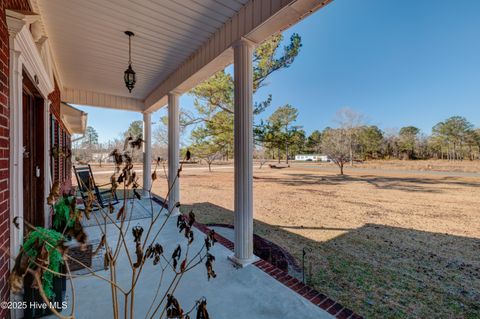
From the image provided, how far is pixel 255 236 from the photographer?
443 centimetres

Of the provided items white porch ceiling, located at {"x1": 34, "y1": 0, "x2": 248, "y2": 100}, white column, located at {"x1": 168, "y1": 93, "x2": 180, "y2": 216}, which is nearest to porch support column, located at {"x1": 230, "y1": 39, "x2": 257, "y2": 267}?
white porch ceiling, located at {"x1": 34, "y1": 0, "x2": 248, "y2": 100}

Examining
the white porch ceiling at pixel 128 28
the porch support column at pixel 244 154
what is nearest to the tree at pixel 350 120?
the white porch ceiling at pixel 128 28

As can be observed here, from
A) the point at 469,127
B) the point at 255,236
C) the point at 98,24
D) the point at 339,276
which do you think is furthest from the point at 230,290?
the point at 469,127

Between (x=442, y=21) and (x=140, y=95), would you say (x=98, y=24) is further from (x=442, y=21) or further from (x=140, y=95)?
(x=442, y=21)

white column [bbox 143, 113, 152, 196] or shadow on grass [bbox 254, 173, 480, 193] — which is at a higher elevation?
white column [bbox 143, 113, 152, 196]

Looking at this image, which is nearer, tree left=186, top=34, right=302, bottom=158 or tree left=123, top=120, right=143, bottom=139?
tree left=123, top=120, right=143, bottom=139

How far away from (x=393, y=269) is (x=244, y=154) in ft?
9.40

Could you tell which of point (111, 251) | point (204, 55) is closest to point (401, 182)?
point (204, 55)

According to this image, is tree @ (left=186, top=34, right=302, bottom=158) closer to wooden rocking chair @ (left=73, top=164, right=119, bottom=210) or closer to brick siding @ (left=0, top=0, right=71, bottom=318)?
wooden rocking chair @ (left=73, top=164, right=119, bottom=210)

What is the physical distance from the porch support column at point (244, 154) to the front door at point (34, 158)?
8.15ft

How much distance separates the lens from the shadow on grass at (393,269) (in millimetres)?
2452

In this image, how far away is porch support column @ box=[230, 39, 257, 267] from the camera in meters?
2.69

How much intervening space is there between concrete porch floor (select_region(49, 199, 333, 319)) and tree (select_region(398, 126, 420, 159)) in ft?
135

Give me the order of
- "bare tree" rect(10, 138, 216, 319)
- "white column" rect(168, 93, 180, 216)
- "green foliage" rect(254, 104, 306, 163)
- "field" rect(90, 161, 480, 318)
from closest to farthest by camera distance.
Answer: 1. "bare tree" rect(10, 138, 216, 319)
2. "field" rect(90, 161, 480, 318)
3. "white column" rect(168, 93, 180, 216)
4. "green foliage" rect(254, 104, 306, 163)
